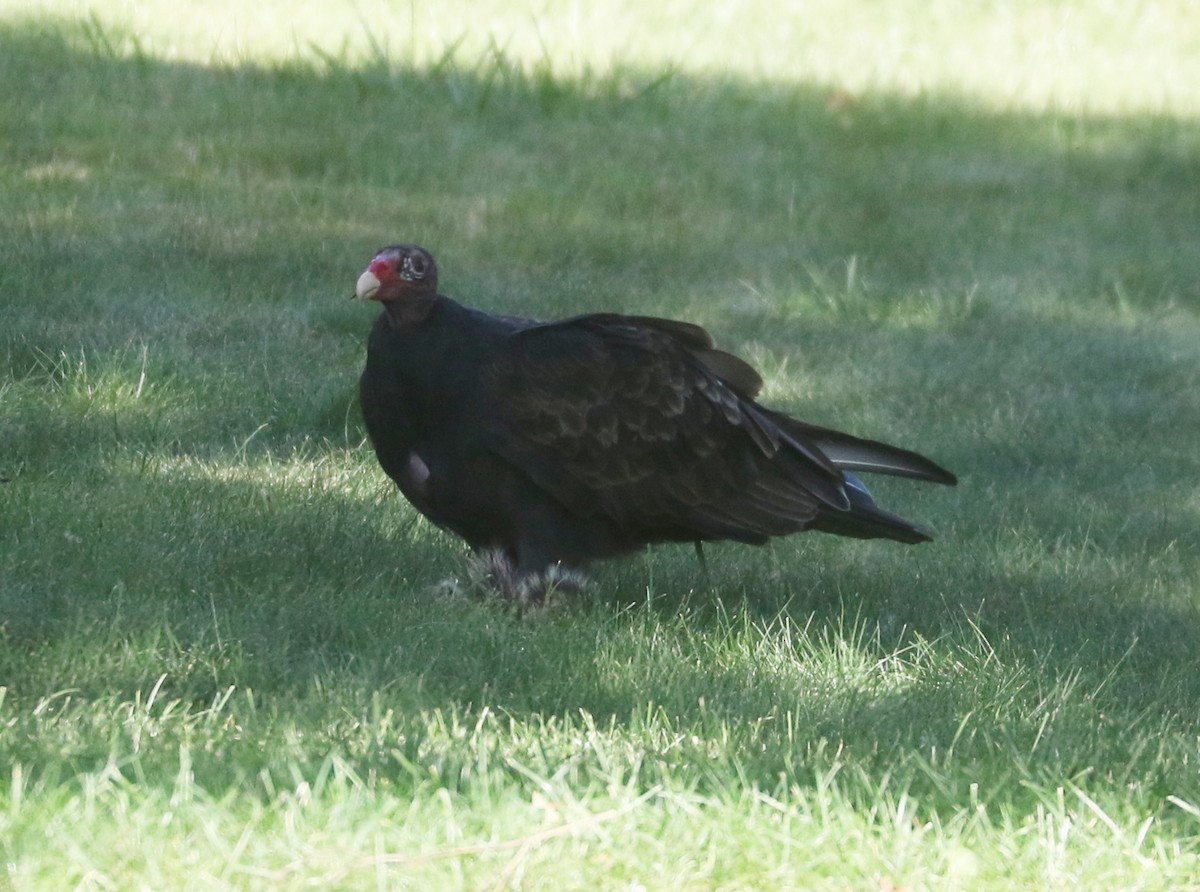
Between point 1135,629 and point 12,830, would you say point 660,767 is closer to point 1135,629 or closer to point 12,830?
point 12,830

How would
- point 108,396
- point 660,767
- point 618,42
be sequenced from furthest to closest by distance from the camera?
point 618,42, point 108,396, point 660,767

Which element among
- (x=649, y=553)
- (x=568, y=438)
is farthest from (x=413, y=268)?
(x=649, y=553)

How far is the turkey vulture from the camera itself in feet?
14.9

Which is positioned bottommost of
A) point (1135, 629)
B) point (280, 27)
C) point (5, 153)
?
point (1135, 629)

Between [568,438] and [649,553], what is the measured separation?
3.37 ft

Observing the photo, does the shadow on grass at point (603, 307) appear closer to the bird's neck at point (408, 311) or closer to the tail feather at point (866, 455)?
the tail feather at point (866, 455)

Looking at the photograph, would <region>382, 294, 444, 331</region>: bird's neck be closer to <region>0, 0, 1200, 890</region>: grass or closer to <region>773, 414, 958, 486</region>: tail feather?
<region>0, 0, 1200, 890</region>: grass

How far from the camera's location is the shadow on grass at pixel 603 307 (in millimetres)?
4281

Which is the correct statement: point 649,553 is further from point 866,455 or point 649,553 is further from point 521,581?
point 521,581

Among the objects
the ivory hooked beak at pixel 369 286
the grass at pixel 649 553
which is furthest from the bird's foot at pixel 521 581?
the ivory hooked beak at pixel 369 286

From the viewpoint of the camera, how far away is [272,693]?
374cm

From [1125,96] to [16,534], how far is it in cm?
894

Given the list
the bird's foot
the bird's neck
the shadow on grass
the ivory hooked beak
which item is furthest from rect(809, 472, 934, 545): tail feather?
the ivory hooked beak

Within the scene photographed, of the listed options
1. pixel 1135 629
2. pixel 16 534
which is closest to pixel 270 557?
pixel 16 534
